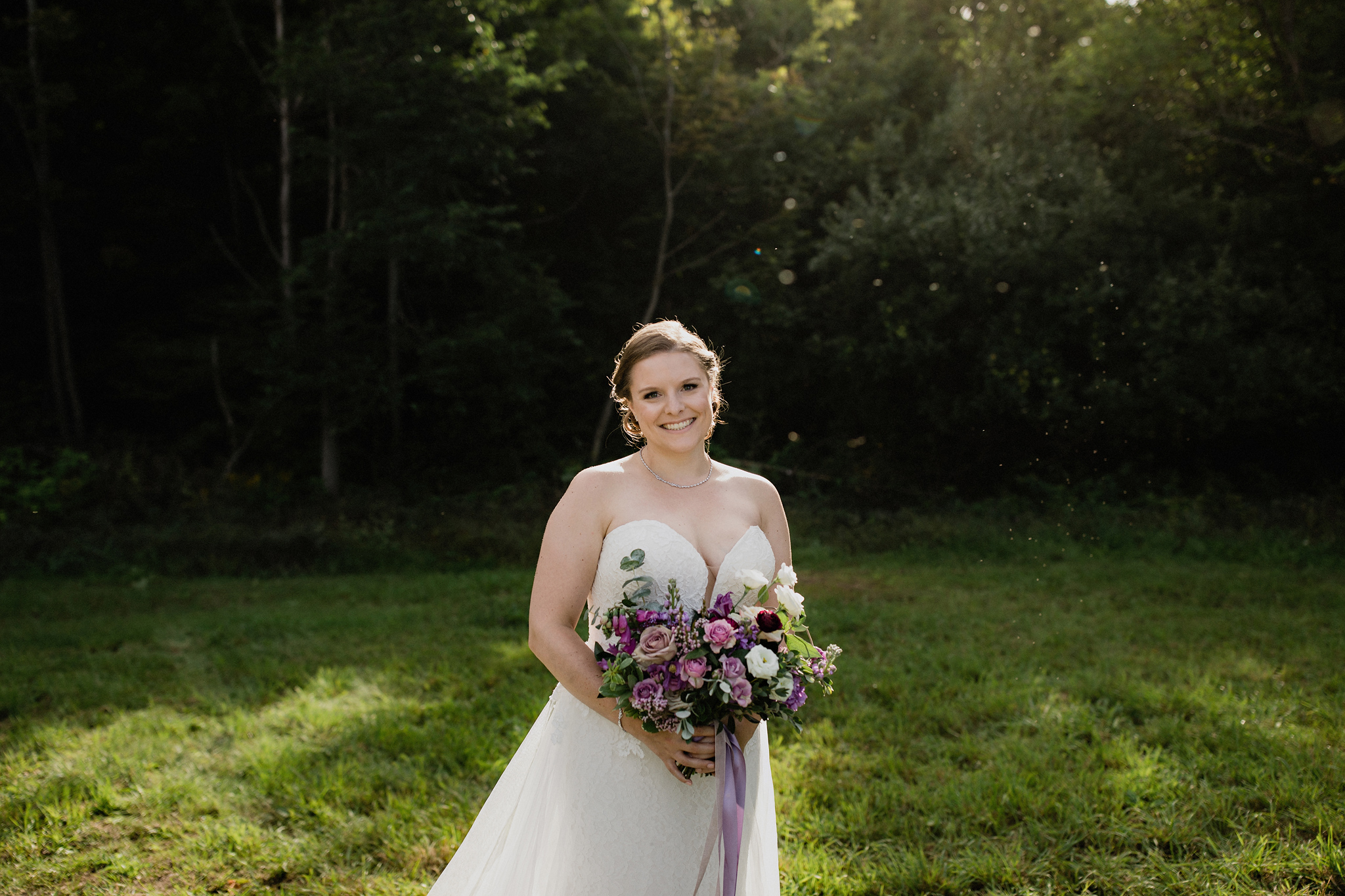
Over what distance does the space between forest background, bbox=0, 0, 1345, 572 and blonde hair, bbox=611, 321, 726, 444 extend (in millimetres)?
8245

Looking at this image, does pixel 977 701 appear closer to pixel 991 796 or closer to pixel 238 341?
pixel 991 796

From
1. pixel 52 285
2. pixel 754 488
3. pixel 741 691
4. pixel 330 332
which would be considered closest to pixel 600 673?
pixel 741 691

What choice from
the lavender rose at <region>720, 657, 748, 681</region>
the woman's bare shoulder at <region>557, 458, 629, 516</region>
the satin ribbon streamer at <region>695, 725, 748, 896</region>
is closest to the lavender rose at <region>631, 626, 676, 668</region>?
the lavender rose at <region>720, 657, 748, 681</region>

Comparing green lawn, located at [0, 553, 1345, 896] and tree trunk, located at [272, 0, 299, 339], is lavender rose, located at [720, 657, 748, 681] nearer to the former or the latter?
green lawn, located at [0, 553, 1345, 896]

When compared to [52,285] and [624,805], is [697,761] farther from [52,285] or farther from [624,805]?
[52,285]

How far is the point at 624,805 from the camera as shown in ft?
8.47

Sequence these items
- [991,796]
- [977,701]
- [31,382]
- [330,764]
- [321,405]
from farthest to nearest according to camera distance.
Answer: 1. [31,382]
2. [321,405]
3. [977,701]
4. [330,764]
5. [991,796]

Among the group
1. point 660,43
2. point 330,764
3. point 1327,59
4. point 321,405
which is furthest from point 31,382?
point 1327,59

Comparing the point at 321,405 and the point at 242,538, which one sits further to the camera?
the point at 321,405

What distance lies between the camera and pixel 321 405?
44.8 ft

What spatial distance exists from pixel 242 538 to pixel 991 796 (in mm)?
9524

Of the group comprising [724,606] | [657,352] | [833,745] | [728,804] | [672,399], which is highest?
[657,352]

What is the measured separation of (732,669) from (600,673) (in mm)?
455

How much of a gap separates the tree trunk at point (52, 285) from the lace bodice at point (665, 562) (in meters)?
14.8
